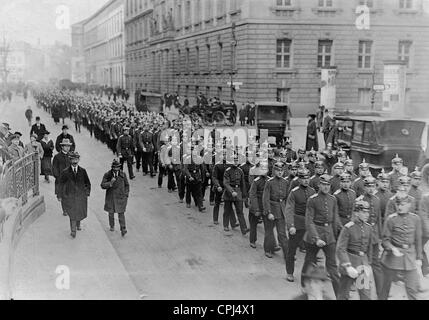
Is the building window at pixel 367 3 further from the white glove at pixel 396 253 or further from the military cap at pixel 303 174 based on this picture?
the white glove at pixel 396 253

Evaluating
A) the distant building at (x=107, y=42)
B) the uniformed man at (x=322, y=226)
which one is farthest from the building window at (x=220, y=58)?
the distant building at (x=107, y=42)

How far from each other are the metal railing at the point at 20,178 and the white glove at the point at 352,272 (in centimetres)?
614

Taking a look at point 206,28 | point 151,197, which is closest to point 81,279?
point 151,197

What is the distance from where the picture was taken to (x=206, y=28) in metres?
42.1

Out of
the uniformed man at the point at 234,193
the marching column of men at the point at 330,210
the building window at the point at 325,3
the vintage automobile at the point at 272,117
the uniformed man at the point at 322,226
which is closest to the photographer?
the marching column of men at the point at 330,210

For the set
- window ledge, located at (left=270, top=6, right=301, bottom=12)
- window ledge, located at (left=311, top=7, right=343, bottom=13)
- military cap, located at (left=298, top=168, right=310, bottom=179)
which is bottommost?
military cap, located at (left=298, top=168, right=310, bottom=179)

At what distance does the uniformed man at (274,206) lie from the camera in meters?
10.1

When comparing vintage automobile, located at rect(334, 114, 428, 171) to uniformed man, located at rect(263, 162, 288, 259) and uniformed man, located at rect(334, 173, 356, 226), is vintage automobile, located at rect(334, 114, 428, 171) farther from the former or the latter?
uniformed man, located at rect(334, 173, 356, 226)

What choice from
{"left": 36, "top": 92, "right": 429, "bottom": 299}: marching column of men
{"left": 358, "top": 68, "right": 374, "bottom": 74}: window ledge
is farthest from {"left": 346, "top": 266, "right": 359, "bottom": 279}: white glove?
{"left": 358, "top": 68, "right": 374, "bottom": 74}: window ledge

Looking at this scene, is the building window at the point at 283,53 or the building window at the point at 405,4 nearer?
the building window at the point at 405,4

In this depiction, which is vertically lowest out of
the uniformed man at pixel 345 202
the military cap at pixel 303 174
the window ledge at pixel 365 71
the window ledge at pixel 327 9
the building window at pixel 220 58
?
the uniformed man at pixel 345 202

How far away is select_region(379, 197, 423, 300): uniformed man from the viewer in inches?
288

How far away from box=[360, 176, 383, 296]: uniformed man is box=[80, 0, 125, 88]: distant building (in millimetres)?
65095

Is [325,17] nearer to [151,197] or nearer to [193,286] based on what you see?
[151,197]
